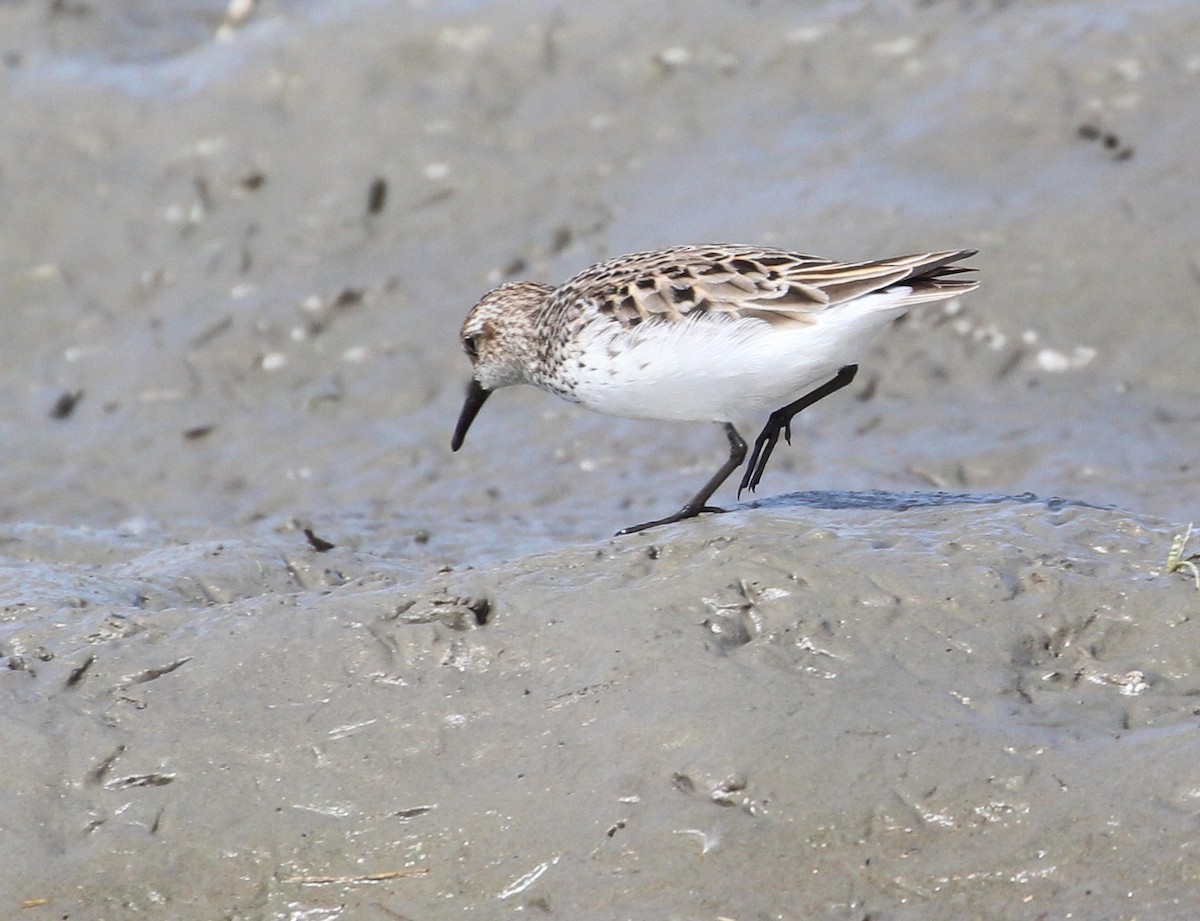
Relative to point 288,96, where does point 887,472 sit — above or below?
below

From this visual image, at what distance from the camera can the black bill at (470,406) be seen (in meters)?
8.24

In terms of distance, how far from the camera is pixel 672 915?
4477 millimetres

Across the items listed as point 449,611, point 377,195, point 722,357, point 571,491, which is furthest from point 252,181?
point 449,611

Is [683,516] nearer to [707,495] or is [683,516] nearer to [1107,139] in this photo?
[707,495]

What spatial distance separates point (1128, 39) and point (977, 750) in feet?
24.4

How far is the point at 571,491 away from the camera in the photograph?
9250mm

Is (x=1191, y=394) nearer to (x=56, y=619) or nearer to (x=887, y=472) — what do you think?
(x=887, y=472)

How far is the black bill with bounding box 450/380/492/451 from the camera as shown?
27.0ft

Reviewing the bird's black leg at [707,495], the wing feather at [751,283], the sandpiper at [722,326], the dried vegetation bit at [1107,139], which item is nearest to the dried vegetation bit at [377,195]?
the dried vegetation bit at [1107,139]

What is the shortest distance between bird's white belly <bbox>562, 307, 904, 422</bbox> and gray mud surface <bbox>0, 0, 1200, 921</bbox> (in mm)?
530

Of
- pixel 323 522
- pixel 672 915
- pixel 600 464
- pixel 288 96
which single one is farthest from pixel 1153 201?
pixel 672 915

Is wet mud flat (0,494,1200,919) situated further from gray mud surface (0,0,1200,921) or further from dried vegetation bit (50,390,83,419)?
dried vegetation bit (50,390,83,419)

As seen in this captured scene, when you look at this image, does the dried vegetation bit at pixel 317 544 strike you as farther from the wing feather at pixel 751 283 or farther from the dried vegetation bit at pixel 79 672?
the dried vegetation bit at pixel 79 672

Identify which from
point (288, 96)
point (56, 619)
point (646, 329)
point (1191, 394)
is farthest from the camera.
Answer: point (288, 96)
